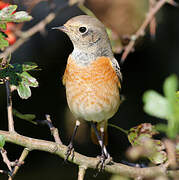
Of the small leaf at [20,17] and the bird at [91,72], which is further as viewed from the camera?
the bird at [91,72]

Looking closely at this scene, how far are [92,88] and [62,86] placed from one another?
1.92m

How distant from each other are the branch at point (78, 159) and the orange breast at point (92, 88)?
68 centimetres

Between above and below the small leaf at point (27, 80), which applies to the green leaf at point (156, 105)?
above

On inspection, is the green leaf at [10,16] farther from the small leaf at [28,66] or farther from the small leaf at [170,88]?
the small leaf at [170,88]

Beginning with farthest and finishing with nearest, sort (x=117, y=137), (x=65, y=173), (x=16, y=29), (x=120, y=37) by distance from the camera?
(x=117, y=137) → (x=65, y=173) → (x=120, y=37) → (x=16, y=29)

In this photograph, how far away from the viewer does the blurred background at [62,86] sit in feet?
16.2

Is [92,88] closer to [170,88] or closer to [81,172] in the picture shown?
[81,172]

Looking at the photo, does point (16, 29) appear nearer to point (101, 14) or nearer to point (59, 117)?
point (101, 14)

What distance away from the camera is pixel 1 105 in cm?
471

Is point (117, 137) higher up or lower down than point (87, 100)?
lower down

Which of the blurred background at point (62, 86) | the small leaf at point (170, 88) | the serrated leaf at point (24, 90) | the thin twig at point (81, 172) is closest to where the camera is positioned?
the small leaf at point (170, 88)

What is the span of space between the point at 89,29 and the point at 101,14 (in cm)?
116

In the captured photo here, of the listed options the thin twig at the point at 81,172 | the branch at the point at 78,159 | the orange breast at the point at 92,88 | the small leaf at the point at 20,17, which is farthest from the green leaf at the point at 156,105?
the orange breast at the point at 92,88

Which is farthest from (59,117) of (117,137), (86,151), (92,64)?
(92,64)
